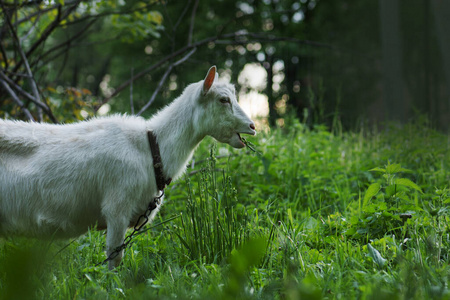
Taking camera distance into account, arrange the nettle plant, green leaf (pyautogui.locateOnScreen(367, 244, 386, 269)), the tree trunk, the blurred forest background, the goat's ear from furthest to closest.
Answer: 1. the tree trunk
2. the blurred forest background
3. the nettle plant
4. the goat's ear
5. green leaf (pyautogui.locateOnScreen(367, 244, 386, 269))

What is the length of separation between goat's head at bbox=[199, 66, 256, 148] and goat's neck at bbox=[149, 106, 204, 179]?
142mm

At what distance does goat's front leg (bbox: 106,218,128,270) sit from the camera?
279cm

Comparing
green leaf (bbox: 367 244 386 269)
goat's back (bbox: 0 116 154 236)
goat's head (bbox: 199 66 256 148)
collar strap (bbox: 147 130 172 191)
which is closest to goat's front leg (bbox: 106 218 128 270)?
goat's back (bbox: 0 116 154 236)

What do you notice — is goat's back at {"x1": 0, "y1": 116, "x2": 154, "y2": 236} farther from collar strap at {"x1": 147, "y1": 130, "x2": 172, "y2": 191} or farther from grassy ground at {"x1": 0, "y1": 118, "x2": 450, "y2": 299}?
grassy ground at {"x1": 0, "y1": 118, "x2": 450, "y2": 299}

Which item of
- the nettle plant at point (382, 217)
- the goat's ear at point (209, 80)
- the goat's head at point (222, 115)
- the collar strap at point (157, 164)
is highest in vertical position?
the goat's ear at point (209, 80)

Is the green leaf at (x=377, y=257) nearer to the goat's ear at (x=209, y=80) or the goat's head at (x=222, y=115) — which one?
the goat's head at (x=222, y=115)

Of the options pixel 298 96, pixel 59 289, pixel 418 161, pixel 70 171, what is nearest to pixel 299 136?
pixel 418 161

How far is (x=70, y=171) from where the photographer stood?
2.82 meters

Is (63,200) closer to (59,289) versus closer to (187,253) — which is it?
(59,289)

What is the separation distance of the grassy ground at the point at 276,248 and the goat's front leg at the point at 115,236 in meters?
0.08

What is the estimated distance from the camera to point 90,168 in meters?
2.85

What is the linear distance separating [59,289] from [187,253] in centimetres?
97

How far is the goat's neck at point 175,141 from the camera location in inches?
120

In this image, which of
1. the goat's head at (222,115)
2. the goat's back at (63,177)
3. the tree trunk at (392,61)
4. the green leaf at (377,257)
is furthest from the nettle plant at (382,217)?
the tree trunk at (392,61)
